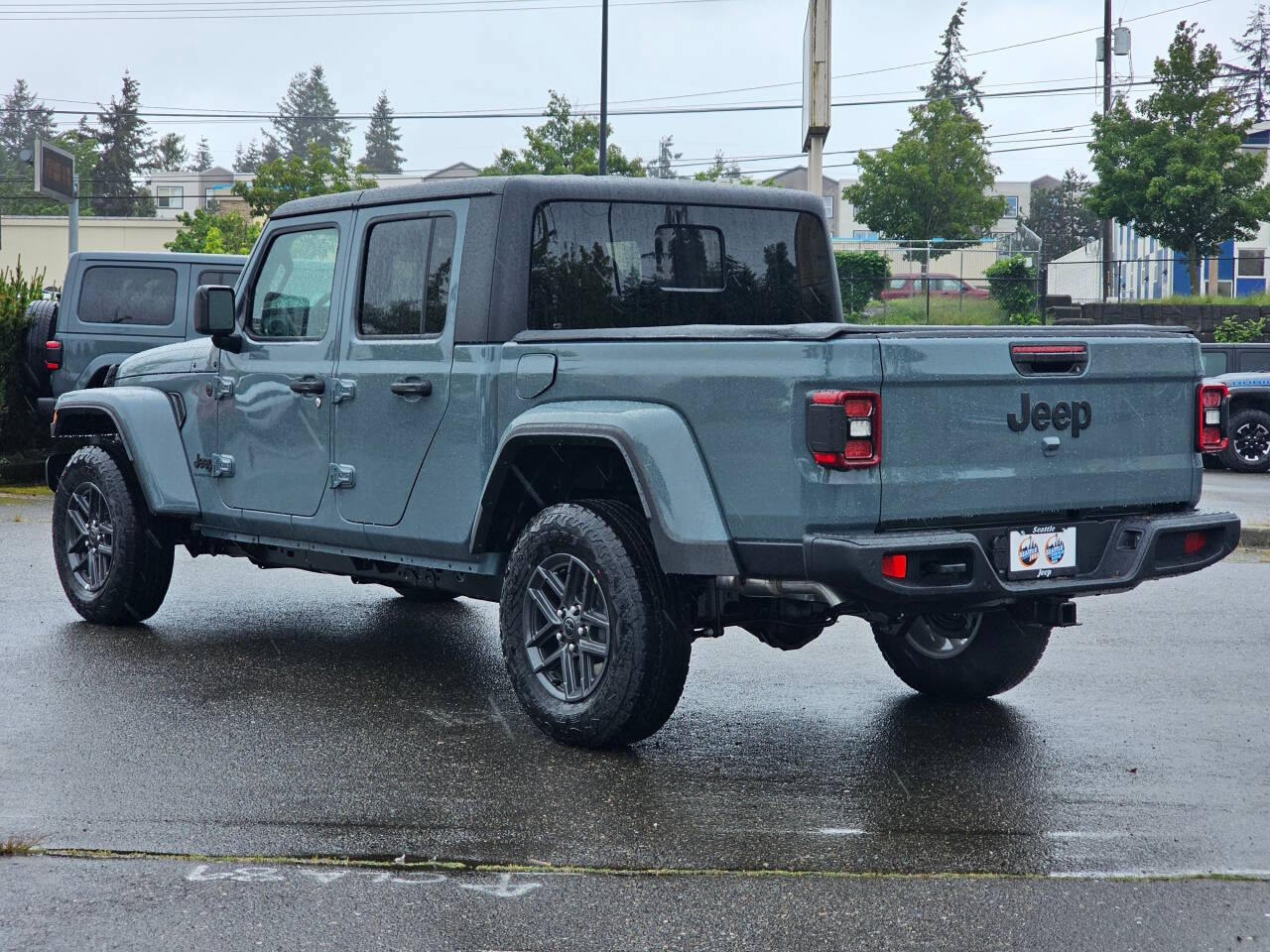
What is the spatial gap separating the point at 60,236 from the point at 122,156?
1725 inches

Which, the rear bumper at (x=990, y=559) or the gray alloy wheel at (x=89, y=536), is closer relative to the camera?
the rear bumper at (x=990, y=559)

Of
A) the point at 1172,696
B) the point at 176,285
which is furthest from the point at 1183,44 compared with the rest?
the point at 1172,696

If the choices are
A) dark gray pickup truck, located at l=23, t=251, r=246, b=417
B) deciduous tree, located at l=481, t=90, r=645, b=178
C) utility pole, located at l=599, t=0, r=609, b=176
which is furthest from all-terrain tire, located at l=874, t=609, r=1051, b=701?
deciduous tree, located at l=481, t=90, r=645, b=178

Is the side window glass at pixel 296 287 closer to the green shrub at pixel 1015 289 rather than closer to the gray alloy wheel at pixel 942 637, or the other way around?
the gray alloy wheel at pixel 942 637

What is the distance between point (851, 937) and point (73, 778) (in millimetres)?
2709

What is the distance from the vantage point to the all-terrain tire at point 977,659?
629 cm

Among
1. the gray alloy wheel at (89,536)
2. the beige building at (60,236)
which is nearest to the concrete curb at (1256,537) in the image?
the gray alloy wheel at (89,536)

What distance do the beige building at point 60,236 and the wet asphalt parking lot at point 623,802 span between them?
2610 inches

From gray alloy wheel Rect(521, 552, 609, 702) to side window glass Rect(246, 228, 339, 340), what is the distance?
5.80 ft

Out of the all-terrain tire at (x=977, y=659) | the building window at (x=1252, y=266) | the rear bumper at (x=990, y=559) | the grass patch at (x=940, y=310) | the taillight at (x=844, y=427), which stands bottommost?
the all-terrain tire at (x=977, y=659)

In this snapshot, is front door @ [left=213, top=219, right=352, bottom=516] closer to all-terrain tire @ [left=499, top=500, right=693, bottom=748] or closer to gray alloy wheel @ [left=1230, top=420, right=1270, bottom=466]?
all-terrain tire @ [left=499, top=500, right=693, bottom=748]

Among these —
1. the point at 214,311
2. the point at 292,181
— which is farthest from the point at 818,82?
the point at 292,181

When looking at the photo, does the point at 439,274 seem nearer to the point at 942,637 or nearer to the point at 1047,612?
the point at 942,637

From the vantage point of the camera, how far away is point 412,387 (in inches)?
238
